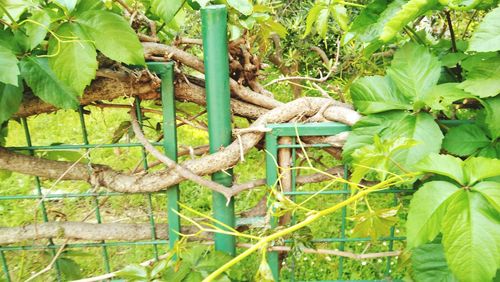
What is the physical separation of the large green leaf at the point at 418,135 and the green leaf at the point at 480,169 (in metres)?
0.13

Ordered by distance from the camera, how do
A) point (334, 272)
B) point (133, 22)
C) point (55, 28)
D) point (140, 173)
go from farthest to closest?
point (334, 272) < point (140, 173) < point (133, 22) < point (55, 28)

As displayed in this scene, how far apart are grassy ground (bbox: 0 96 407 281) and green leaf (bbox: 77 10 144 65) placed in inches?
15.1

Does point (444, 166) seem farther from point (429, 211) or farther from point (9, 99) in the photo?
point (9, 99)

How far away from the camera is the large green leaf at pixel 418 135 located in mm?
1155

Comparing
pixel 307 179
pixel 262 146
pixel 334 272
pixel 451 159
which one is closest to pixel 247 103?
pixel 262 146

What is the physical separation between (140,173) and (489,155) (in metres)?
0.93

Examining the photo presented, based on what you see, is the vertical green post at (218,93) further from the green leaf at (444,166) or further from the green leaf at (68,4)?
the green leaf at (444,166)

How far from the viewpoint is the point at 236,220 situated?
1461 millimetres

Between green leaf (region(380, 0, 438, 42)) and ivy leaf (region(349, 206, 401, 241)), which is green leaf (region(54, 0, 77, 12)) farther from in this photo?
ivy leaf (region(349, 206, 401, 241))

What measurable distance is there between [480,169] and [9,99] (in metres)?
1.10

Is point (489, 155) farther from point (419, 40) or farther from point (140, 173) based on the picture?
point (140, 173)

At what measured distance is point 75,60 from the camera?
114 cm

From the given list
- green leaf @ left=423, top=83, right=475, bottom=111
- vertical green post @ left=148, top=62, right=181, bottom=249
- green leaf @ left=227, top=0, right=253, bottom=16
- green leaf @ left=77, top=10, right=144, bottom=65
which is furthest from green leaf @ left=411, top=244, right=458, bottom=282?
green leaf @ left=77, top=10, right=144, bottom=65

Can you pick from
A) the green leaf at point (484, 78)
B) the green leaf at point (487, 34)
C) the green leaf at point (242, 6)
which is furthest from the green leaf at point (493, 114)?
the green leaf at point (242, 6)
